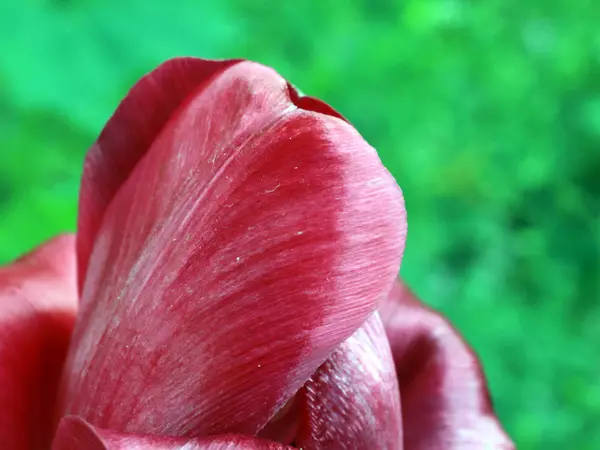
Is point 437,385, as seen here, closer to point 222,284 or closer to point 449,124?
point 222,284

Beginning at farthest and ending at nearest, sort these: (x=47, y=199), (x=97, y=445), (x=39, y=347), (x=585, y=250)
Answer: (x=585, y=250) < (x=47, y=199) < (x=39, y=347) < (x=97, y=445)

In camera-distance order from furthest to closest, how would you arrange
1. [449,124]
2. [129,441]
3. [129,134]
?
[449,124] → [129,134] → [129,441]

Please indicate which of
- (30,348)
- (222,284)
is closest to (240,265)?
(222,284)

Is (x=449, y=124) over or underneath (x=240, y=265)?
underneath

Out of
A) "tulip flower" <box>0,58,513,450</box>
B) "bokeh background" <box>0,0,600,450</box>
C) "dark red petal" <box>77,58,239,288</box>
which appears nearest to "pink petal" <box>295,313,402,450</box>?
"tulip flower" <box>0,58,513,450</box>

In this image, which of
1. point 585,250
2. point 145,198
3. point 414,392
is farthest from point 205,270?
point 585,250

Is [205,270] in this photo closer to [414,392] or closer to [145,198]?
[145,198]

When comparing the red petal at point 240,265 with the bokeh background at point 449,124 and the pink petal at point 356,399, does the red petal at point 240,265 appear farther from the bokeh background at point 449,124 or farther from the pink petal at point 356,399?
the bokeh background at point 449,124
